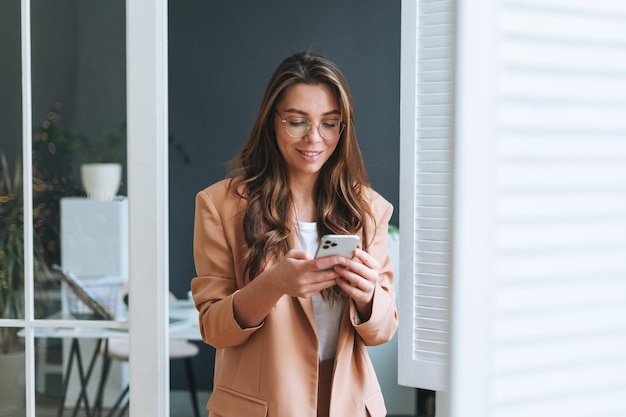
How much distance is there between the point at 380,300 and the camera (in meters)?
1.59

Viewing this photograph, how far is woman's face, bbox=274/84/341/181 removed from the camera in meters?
1.58

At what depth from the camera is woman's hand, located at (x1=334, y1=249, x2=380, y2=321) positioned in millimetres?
1465

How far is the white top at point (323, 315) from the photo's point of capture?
64.6 inches

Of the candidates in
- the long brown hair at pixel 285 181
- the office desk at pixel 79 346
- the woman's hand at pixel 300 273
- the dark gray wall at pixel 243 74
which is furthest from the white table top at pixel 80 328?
the dark gray wall at pixel 243 74

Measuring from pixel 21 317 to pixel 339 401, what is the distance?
0.92 metres

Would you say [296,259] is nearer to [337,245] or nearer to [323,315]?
[337,245]

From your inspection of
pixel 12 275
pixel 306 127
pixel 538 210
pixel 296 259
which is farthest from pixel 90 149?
pixel 538 210

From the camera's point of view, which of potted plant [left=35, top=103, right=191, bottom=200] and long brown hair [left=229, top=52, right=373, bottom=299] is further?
potted plant [left=35, top=103, right=191, bottom=200]

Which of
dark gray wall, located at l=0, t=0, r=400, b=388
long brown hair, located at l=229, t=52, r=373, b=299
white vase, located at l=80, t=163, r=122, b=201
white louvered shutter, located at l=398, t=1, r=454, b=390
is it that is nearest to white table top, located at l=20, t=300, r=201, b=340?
white vase, located at l=80, t=163, r=122, b=201

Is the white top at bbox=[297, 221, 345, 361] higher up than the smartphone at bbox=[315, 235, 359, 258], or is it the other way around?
the smartphone at bbox=[315, 235, 359, 258]

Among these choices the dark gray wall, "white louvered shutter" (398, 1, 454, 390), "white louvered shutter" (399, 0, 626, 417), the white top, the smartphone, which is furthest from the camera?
the dark gray wall

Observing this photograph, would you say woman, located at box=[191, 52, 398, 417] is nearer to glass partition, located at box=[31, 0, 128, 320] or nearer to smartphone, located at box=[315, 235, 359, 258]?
smartphone, located at box=[315, 235, 359, 258]

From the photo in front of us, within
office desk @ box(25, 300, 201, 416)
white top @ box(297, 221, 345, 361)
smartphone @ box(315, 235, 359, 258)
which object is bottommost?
office desk @ box(25, 300, 201, 416)

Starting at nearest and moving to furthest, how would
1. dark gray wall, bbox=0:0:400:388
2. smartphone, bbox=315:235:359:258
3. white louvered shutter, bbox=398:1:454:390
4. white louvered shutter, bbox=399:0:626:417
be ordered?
white louvered shutter, bbox=399:0:626:417, smartphone, bbox=315:235:359:258, white louvered shutter, bbox=398:1:454:390, dark gray wall, bbox=0:0:400:388
